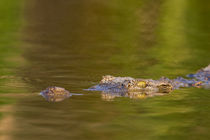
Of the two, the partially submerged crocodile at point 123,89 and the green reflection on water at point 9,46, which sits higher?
the green reflection on water at point 9,46

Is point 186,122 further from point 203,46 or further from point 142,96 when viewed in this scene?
point 203,46

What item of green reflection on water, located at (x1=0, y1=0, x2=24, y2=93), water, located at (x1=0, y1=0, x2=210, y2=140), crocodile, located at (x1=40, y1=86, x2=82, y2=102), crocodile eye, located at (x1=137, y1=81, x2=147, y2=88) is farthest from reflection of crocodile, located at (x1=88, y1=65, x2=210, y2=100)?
green reflection on water, located at (x1=0, y1=0, x2=24, y2=93)

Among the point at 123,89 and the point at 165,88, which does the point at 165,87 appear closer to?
the point at 165,88

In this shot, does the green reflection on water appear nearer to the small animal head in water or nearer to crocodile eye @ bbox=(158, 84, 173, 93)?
the small animal head in water

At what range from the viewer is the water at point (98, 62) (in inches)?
420

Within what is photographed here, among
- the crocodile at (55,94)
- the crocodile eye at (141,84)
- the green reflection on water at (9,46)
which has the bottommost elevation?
the crocodile at (55,94)

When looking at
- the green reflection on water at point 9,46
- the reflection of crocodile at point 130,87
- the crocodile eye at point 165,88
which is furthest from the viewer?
the green reflection on water at point 9,46

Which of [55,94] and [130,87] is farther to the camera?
[130,87]

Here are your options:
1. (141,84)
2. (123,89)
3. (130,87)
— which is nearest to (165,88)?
(141,84)

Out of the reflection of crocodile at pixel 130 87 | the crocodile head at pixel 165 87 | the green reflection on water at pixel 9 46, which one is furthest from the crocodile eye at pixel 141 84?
the green reflection on water at pixel 9 46

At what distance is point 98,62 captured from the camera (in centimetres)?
1923

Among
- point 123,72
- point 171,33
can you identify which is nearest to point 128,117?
point 123,72

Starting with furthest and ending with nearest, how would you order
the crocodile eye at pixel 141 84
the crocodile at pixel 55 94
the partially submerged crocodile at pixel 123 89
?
the crocodile eye at pixel 141 84 → the partially submerged crocodile at pixel 123 89 → the crocodile at pixel 55 94

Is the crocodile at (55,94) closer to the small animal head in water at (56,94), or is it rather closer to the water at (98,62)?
the small animal head in water at (56,94)
